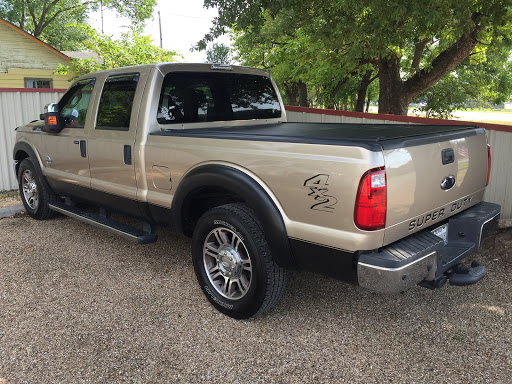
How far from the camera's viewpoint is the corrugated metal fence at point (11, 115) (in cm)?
818

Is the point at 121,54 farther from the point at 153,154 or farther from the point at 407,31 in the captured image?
the point at 153,154

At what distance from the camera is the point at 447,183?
10.2 feet

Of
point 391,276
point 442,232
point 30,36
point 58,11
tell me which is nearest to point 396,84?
point 442,232

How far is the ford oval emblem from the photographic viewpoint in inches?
120

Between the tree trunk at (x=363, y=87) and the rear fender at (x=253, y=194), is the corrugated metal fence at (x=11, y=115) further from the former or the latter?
the tree trunk at (x=363, y=87)

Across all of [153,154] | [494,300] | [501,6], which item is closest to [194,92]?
[153,154]

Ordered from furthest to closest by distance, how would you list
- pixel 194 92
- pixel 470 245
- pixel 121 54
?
pixel 121 54, pixel 194 92, pixel 470 245

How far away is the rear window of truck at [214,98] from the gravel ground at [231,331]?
1592 mm

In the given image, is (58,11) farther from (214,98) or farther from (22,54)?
(214,98)

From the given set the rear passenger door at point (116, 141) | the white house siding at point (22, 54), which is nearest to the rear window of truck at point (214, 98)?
the rear passenger door at point (116, 141)

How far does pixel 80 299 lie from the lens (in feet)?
12.7

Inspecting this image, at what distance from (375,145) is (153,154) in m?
2.08

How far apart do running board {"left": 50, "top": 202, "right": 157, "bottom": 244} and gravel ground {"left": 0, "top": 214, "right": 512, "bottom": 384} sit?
428mm

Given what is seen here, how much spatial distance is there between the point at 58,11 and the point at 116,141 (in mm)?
31060
